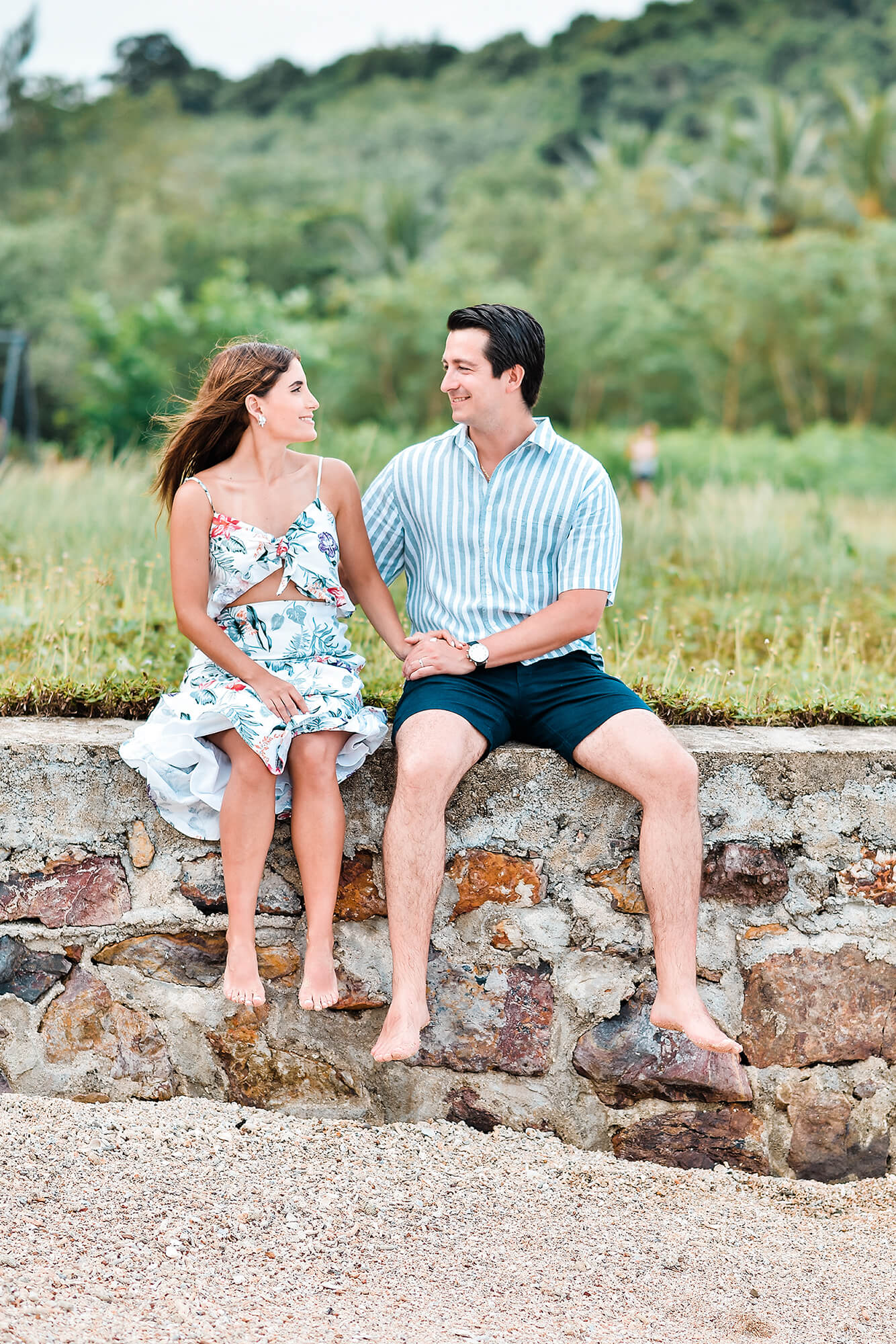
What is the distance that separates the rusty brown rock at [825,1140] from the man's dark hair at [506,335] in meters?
1.96

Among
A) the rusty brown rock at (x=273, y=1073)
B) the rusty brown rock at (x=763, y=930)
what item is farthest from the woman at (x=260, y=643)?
the rusty brown rock at (x=763, y=930)

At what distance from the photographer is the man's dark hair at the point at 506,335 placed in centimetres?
298

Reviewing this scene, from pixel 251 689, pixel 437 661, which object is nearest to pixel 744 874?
pixel 437 661

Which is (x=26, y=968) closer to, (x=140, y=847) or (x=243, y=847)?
(x=140, y=847)

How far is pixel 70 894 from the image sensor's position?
2846 mm

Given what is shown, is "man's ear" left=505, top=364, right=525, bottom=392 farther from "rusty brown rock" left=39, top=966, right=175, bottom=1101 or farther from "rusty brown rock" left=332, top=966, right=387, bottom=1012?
"rusty brown rock" left=39, top=966, right=175, bottom=1101

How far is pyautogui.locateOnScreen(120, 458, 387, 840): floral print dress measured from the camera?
8.79ft

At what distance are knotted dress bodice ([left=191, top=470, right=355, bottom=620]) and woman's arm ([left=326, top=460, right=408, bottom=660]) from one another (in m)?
A: 0.06

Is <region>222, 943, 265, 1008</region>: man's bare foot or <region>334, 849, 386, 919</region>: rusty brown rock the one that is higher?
<region>334, 849, 386, 919</region>: rusty brown rock

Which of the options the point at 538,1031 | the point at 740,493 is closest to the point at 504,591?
the point at 538,1031

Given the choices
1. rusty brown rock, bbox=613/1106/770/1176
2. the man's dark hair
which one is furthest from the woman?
rusty brown rock, bbox=613/1106/770/1176

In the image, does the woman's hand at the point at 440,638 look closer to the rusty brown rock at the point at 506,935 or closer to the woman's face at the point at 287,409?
the woman's face at the point at 287,409

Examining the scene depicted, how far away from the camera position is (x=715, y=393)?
29.6 meters

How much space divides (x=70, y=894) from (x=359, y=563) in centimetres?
111
